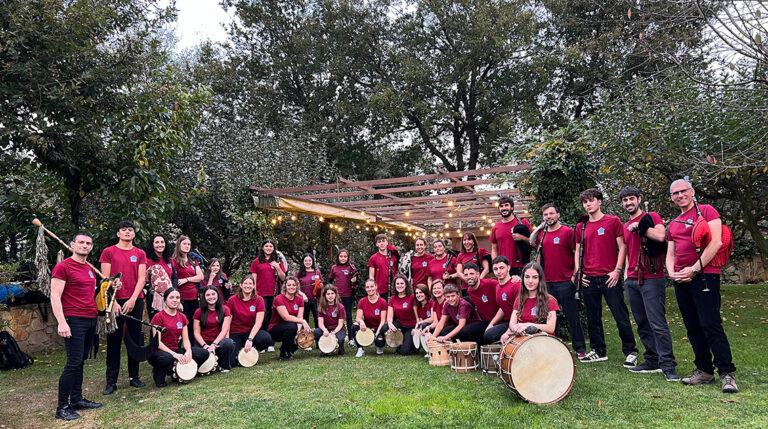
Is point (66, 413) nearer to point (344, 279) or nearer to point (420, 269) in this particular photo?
point (344, 279)

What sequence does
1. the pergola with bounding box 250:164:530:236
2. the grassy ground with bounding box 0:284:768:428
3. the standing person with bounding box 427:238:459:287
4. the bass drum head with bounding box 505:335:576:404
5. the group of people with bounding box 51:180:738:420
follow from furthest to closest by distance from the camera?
the pergola with bounding box 250:164:530:236 → the standing person with bounding box 427:238:459:287 → the group of people with bounding box 51:180:738:420 → the bass drum head with bounding box 505:335:576:404 → the grassy ground with bounding box 0:284:768:428

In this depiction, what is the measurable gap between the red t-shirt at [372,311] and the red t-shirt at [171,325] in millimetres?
2513

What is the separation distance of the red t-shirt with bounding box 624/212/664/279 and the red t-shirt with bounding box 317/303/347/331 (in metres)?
3.97

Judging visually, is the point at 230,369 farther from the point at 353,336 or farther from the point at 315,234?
the point at 315,234

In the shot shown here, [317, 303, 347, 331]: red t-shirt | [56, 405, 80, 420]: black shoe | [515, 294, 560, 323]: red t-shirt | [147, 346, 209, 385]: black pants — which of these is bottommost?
[56, 405, 80, 420]: black shoe

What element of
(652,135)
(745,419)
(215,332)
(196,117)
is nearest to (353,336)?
(215,332)

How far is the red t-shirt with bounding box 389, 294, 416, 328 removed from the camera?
6977 mm

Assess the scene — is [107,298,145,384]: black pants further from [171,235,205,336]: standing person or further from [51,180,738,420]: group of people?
[171,235,205,336]: standing person

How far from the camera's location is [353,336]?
7715 millimetres

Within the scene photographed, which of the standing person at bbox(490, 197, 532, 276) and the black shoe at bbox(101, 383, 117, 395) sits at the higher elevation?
the standing person at bbox(490, 197, 532, 276)

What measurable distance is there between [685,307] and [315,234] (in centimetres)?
973

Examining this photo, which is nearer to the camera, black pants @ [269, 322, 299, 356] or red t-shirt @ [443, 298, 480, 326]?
red t-shirt @ [443, 298, 480, 326]

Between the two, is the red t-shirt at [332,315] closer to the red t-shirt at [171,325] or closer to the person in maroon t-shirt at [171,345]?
the person in maroon t-shirt at [171,345]

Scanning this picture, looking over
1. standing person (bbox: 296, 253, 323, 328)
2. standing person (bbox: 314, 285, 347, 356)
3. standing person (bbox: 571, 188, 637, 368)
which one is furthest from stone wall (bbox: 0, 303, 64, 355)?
standing person (bbox: 571, 188, 637, 368)
